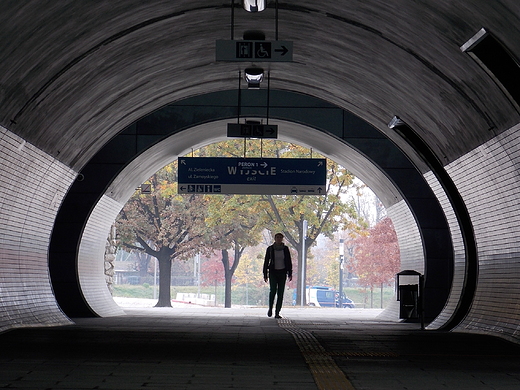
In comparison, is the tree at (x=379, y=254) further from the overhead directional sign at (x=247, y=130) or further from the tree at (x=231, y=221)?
the overhead directional sign at (x=247, y=130)

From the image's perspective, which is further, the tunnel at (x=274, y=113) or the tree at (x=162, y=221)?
the tree at (x=162, y=221)

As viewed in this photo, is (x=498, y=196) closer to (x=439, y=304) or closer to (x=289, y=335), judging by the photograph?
(x=289, y=335)

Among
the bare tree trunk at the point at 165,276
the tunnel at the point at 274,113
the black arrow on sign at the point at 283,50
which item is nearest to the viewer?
the tunnel at the point at 274,113

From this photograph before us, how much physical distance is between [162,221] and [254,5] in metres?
29.4

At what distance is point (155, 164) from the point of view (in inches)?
910

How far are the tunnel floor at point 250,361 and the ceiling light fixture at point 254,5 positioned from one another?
443 cm

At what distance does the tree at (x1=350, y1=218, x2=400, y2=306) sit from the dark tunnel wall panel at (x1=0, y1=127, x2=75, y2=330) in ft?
118

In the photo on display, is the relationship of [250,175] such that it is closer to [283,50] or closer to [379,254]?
[283,50]

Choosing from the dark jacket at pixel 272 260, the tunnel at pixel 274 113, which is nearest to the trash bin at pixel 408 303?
the tunnel at pixel 274 113

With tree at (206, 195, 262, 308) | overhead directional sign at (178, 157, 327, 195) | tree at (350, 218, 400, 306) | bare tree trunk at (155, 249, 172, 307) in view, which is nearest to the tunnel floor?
overhead directional sign at (178, 157, 327, 195)

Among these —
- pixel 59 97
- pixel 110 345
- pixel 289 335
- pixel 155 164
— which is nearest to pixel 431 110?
pixel 289 335

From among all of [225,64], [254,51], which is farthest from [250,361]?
[225,64]

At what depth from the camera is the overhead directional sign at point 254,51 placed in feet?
35.8

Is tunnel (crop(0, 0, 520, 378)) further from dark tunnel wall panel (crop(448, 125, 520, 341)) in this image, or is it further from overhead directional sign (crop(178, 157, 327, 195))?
overhead directional sign (crop(178, 157, 327, 195))
